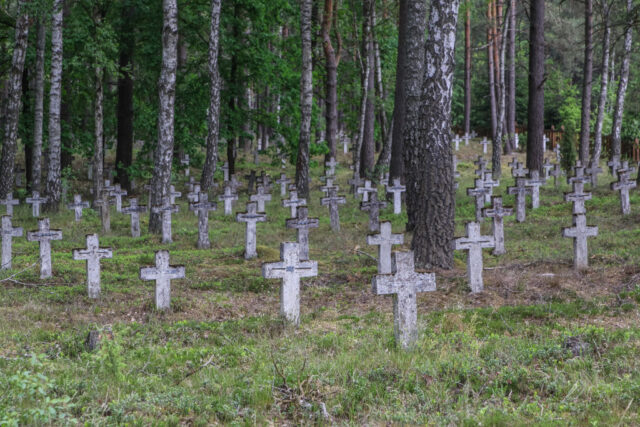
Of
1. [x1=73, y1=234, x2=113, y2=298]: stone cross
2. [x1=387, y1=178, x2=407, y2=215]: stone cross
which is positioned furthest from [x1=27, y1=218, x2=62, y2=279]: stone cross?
[x1=387, y1=178, x2=407, y2=215]: stone cross

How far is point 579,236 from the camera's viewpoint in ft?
34.9

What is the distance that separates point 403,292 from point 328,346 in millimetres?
959

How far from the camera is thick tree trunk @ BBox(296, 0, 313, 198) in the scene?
66.9ft

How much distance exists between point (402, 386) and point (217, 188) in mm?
21076

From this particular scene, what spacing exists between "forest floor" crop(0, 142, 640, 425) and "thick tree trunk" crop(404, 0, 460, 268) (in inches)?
20.0

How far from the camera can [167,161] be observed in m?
15.9

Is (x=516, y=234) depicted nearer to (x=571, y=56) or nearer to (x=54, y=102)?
(x=54, y=102)

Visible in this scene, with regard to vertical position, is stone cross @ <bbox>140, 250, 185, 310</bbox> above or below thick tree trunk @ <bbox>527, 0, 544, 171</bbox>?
below

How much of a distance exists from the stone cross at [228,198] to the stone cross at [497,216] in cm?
805

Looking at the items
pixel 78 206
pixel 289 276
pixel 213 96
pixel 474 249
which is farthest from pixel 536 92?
pixel 289 276

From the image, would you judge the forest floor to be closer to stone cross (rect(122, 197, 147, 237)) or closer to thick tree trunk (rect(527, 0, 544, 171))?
stone cross (rect(122, 197, 147, 237))

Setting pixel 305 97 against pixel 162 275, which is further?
pixel 305 97

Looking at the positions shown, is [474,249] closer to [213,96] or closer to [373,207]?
[373,207]

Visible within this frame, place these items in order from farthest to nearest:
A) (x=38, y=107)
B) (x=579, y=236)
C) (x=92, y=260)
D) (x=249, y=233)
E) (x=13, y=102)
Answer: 1. (x=38, y=107)
2. (x=13, y=102)
3. (x=249, y=233)
4. (x=579, y=236)
5. (x=92, y=260)
